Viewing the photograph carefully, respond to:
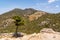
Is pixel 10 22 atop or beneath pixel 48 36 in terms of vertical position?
beneath

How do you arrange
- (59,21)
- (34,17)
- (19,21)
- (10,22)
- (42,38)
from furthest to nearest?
1. (34,17)
2. (10,22)
3. (59,21)
4. (19,21)
5. (42,38)

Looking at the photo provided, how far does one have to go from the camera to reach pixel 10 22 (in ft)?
422

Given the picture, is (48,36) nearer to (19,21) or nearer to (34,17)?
(19,21)

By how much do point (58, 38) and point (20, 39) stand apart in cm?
339

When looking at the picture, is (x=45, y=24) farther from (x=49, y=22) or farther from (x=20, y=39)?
(x=20, y=39)

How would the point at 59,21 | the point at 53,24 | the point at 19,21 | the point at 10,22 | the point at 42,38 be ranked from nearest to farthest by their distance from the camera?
the point at 42,38, the point at 19,21, the point at 53,24, the point at 59,21, the point at 10,22

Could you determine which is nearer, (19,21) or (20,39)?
(20,39)

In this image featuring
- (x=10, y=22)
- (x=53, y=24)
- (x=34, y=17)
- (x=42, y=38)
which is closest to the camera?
(x=42, y=38)

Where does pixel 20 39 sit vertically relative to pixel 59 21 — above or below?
above

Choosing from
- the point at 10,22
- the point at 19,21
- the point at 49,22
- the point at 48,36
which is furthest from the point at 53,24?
the point at 48,36

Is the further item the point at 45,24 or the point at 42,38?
the point at 45,24

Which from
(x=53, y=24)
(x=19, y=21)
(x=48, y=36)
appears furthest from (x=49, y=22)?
(x=48, y=36)

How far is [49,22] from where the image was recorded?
113 meters

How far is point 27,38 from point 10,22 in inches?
4505
